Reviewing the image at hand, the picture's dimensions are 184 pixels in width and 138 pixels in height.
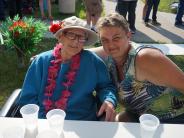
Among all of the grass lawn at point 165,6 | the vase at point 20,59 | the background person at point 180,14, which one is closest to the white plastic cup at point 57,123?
the vase at point 20,59

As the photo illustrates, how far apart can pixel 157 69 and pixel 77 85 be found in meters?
0.65

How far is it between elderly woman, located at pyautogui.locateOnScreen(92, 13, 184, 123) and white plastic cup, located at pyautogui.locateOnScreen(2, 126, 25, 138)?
89 centimetres

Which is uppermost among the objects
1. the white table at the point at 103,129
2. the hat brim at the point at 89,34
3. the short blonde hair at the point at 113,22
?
the short blonde hair at the point at 113,22

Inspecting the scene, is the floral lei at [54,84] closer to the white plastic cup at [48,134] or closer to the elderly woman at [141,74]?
the elderly woman at [141,74]

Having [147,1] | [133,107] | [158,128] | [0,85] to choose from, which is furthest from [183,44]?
A: [158,128]

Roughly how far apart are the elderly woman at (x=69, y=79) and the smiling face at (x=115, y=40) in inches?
8.4

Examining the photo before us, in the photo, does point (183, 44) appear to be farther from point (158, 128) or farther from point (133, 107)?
point (158, 128)

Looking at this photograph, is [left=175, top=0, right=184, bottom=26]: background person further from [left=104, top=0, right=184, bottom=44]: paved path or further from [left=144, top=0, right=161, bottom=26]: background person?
[left=144, top=0, right=161, bottom=26]: background person

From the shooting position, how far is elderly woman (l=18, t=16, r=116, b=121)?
2504 mm

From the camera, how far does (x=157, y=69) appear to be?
224 centimetres

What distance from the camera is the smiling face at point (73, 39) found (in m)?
2.49

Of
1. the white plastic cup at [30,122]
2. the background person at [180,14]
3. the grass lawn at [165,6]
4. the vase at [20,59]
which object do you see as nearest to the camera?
the white plastic cup at [30,122]

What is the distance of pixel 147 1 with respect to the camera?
763cm

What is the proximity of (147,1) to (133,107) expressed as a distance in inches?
216
